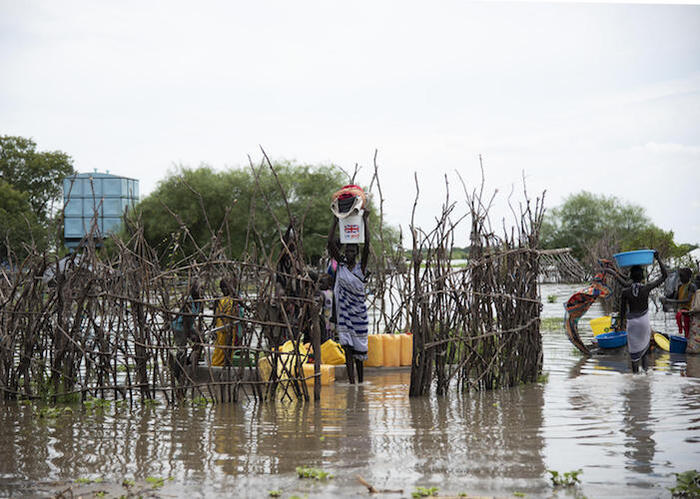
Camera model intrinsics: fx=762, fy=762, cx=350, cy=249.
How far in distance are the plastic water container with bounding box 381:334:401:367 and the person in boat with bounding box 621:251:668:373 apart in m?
2.51

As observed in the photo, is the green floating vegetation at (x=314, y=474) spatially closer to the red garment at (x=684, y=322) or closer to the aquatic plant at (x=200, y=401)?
the aquatic plant at (x=200, y=401)

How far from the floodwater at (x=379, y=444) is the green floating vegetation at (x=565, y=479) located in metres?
0.05

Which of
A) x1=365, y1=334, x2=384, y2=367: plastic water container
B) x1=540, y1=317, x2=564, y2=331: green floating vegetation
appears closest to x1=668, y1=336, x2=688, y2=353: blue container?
x1=540, y1=317, x2=564, y2=331: green floating vegetation

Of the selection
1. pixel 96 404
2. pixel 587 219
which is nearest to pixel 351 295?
pixel 96 404

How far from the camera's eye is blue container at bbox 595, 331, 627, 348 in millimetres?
10242

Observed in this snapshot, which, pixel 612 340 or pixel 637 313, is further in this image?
pixel 612 340

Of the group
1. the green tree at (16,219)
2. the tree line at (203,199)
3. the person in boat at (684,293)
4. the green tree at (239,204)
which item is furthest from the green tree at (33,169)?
the person in boat at (684,293)

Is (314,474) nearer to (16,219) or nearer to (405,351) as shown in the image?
(405,351)

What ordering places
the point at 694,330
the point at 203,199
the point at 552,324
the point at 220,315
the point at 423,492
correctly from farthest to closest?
the point at 203,199 → the point at 552,324 → the point at 694,330 → the point at 220,315 → the point at 423,492

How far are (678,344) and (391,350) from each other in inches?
169

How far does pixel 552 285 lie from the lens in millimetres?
34781

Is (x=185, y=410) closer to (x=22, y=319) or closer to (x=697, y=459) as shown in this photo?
(x=22, y=319)

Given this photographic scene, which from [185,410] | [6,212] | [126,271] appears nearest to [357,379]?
[185,410]

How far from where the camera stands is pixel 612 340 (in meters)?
10.3
